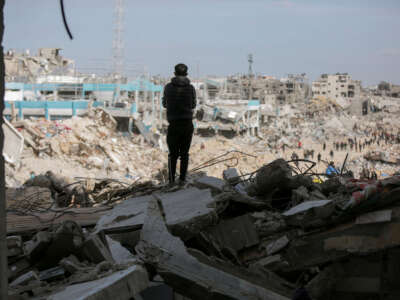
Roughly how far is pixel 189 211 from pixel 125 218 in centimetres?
60

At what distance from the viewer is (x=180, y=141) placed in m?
5.80

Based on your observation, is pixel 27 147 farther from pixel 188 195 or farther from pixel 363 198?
pixel 363 198

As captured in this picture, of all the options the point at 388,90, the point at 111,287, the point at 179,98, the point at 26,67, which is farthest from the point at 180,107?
the point at 388,90

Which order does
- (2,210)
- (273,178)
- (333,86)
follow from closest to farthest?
1. (2,210)
2. (273,178)
3. (333,86)

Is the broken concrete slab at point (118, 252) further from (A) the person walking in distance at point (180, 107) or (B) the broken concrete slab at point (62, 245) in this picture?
(A) the person walking in distance at point (180, 107)

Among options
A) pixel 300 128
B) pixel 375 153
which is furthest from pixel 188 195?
pixel 300 128

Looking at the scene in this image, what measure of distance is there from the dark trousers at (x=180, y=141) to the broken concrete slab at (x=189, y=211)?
119 centimetres

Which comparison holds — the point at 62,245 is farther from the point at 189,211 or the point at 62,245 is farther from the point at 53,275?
the point at 189,211

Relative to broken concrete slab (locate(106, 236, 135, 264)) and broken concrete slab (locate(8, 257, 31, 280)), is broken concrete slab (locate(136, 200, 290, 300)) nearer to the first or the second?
broken concrete slab (locate(106, 236, 135, 264))

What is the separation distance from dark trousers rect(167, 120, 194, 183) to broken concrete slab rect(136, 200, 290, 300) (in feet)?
8.82

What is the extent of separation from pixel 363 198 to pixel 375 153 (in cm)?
5096

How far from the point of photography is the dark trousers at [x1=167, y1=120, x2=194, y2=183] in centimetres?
571

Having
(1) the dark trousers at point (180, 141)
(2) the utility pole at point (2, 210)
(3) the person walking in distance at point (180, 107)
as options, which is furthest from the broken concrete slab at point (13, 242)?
(1) the dark trousers at point (180, 141)

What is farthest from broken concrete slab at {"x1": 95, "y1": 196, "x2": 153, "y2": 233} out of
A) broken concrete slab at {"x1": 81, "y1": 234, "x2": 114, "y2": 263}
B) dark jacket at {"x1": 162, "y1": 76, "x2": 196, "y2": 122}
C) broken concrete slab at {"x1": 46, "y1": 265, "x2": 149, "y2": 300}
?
dark jacket at {"x1": 162, "y1": 76, "x2": 196, "y2": 122}
